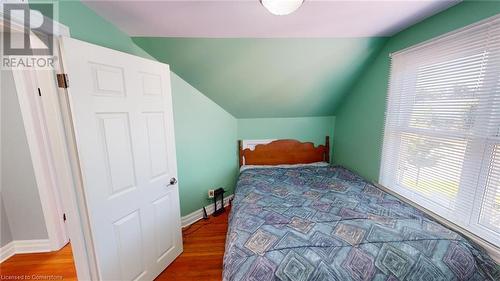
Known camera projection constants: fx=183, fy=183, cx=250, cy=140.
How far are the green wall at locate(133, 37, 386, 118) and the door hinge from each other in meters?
0.92

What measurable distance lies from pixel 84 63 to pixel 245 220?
4.96 ft

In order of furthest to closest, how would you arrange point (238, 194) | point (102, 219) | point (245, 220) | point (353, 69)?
point (353, 69), point (238, 194), point (245, 220), point (102, 219)

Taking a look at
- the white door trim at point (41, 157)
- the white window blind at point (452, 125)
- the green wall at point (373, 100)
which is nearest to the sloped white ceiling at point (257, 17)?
the green wall at point (373, 100)

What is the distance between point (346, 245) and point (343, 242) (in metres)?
0.02

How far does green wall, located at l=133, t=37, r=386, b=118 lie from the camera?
182 cm

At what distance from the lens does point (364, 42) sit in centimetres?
188

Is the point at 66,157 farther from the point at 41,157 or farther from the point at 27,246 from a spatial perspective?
the point at 27,246

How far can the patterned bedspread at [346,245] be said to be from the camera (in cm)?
106

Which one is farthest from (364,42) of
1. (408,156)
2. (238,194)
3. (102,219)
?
(102,219)

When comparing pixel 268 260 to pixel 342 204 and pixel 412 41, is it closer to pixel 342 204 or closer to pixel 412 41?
pixel 342 204

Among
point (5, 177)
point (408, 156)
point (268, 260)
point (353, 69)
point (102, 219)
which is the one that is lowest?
point (268, 260)

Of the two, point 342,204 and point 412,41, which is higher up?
point 412,41

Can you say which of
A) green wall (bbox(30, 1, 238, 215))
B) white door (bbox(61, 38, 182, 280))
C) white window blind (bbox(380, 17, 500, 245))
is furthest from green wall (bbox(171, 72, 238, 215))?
white window blind (bbox(380, 17, 500, 245))

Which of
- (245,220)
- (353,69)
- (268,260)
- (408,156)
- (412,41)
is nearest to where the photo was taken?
(268,260)
